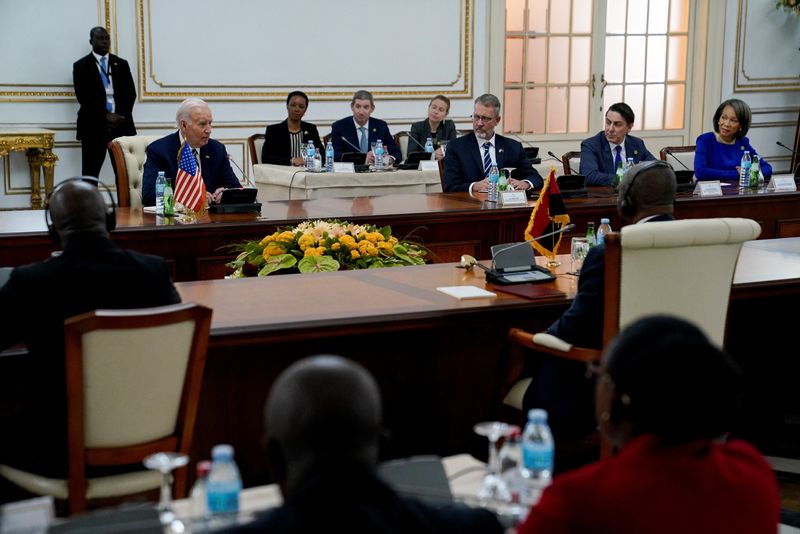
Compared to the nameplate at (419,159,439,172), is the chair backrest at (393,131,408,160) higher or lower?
higher

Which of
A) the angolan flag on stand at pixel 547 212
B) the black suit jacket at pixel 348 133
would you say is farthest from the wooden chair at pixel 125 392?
the black suit jacket at pixel 348 133

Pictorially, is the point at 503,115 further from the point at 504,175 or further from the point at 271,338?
the point at 271,338

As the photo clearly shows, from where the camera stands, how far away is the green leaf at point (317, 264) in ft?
12.6

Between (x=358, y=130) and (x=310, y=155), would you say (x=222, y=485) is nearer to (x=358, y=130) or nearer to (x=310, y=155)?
(x=310, y=155)

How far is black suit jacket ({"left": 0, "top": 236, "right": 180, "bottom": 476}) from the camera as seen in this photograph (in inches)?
93.5

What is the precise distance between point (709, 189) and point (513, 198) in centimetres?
128

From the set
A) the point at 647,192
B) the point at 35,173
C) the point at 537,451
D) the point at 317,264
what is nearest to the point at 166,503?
the point at 537,451

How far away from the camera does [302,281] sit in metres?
3.47

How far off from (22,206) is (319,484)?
766 cm

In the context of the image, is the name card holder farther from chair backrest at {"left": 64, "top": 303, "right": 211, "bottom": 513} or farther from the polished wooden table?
chair backrest at {"left": 64, "top": 303, "right": 211, "bottom": 513}

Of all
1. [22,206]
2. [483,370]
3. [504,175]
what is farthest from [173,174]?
[22,206]

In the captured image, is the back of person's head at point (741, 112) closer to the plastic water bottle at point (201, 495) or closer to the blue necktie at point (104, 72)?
the blue necktie at point (104, 72)

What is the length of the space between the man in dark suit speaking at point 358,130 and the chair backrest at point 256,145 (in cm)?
56

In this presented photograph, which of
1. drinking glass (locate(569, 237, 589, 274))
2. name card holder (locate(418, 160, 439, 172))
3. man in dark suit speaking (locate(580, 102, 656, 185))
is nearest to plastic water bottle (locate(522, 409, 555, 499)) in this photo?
drinking glass (locate(569, 237, 589, 274))
